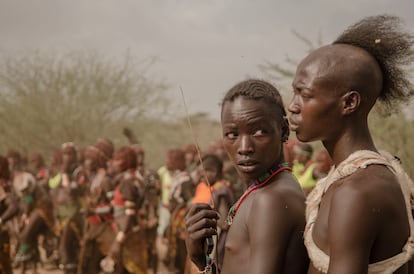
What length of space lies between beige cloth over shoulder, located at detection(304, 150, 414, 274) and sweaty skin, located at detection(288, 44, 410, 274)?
0.02 meters

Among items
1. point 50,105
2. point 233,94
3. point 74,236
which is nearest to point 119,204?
point 74,236

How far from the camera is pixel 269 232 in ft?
7.48

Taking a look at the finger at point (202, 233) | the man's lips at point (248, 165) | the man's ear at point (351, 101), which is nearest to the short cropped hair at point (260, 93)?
the man's lips at point (248, 165)

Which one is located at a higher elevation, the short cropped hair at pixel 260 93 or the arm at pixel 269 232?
the short cropped hair at pixel 260 93

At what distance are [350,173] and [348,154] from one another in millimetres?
117

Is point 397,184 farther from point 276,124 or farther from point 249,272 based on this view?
point 276,124

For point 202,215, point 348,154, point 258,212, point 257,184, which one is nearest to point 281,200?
point 258,212

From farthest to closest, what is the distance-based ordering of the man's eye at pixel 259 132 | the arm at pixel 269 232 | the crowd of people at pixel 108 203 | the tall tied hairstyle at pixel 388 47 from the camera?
the crowd of people at pixel 108 203, the man's eye at pixel 259 132, the arm at pixel 269 232, the tall tied hairstyle at pixel 388 47

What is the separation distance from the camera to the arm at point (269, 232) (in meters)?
2.25

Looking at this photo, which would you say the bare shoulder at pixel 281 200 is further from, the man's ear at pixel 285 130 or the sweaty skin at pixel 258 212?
the man's ear at pixel 285 130

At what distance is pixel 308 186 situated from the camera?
7.92m

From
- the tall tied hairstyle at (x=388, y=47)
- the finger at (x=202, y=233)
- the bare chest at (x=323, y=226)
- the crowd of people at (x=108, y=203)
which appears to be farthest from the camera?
the crowd of people at (x=108, y=203)

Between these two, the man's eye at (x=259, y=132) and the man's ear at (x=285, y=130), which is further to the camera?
the man's ear at (x=285, y=130)

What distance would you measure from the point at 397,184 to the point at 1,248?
6268 millimetres
